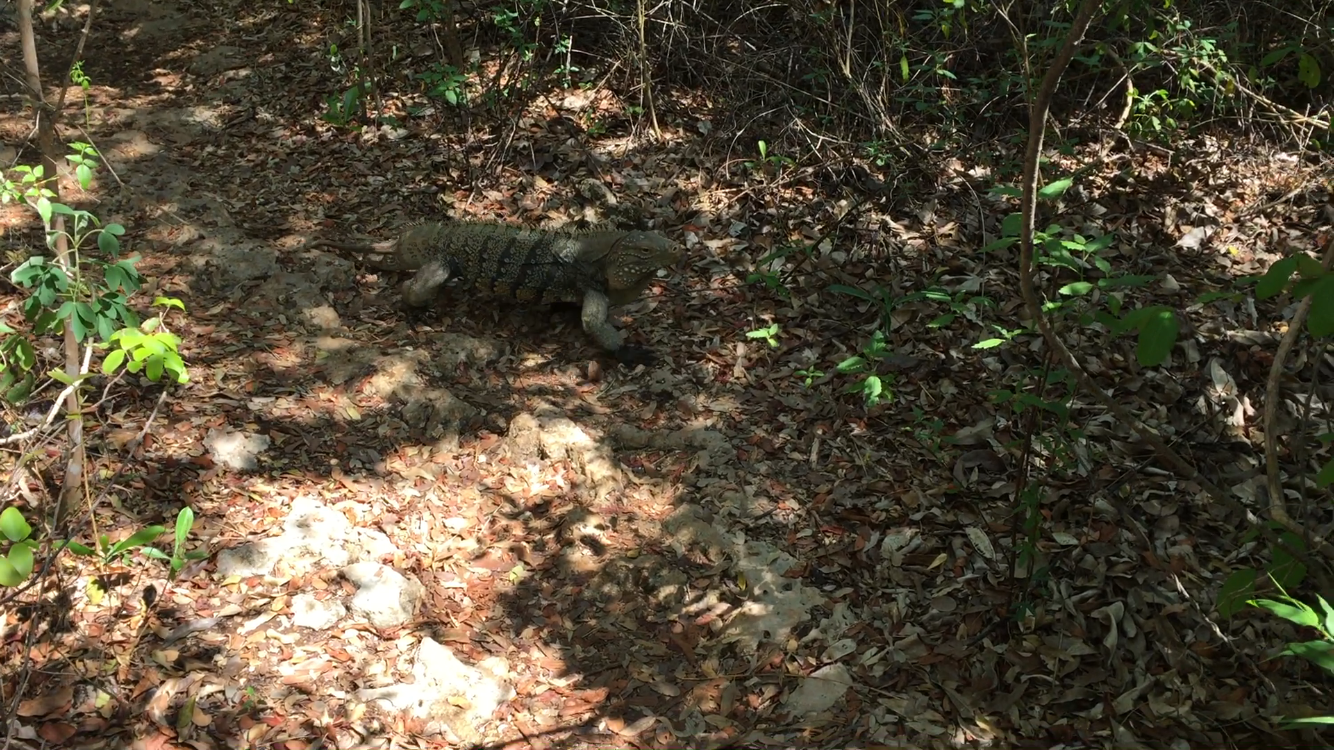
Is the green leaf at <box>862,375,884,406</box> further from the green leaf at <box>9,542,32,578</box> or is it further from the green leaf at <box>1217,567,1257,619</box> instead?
the green leaf at <box>9,542,32,578</box>

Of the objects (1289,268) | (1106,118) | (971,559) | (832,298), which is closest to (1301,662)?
(971,559)

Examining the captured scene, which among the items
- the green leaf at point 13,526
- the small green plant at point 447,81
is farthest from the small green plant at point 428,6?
the green leaf at point 13,526

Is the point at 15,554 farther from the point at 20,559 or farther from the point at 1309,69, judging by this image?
the point at 1309,69

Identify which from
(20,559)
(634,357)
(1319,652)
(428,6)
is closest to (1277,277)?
(1319,652)

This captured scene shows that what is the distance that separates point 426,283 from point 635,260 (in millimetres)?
1546

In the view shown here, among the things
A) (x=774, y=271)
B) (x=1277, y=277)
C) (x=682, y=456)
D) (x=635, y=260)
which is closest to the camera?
(x=1277, y=277)

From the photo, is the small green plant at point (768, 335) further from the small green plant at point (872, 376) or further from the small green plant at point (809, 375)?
the small green plant at point (872, 376)

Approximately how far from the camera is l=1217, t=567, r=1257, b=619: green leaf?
9.80 feet

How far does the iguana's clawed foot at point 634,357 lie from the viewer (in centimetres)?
635

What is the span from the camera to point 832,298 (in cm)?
670

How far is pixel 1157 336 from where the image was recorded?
2.65 meters

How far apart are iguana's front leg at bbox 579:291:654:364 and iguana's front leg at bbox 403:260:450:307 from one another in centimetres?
108

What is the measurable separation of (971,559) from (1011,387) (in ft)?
4.41

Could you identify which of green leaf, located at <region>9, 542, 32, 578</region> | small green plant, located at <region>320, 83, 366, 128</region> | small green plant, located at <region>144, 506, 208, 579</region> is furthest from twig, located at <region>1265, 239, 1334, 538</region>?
small green plant, located at <region>320, 83, 366, 128</region>
